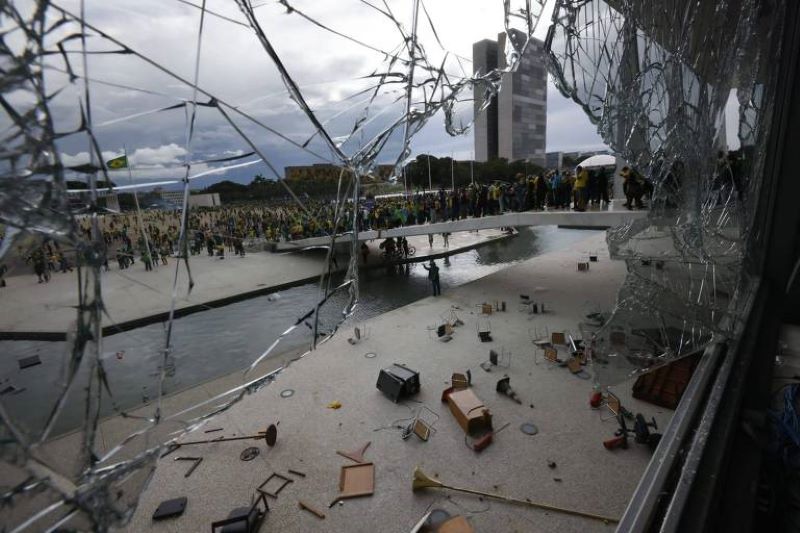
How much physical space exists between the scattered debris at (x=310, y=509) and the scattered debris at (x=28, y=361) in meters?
2.75

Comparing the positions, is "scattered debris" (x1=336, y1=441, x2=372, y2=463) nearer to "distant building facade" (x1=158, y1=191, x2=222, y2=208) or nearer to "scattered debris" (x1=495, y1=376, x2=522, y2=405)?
"scattered debris" (x1=495, y1=376, x2=522, y2=405)

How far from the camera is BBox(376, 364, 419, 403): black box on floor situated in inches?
187

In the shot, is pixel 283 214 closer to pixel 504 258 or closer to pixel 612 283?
pixel 612 283

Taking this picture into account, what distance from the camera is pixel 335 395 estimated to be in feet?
16.6

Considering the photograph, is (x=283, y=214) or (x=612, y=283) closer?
(x=283, y=214)

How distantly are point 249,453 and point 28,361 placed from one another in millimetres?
3357

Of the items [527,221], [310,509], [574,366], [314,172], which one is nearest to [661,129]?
[314,172]

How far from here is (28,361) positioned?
1203 mm

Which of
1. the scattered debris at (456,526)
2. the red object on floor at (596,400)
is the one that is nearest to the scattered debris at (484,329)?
the red object on floor at (596,400)

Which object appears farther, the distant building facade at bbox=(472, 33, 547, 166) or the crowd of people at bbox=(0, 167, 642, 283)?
the distant building facade at bbox=(472, 33, 547, 166)

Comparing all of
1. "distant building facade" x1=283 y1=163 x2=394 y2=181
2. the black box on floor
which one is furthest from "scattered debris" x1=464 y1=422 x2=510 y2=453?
"distant building facade" x1=283 y1=163 x2=394 y2=181

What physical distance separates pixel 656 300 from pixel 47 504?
3.49 meters

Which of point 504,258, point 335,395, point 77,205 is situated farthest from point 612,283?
point 77,205

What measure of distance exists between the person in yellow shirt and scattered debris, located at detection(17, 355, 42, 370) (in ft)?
32.3
